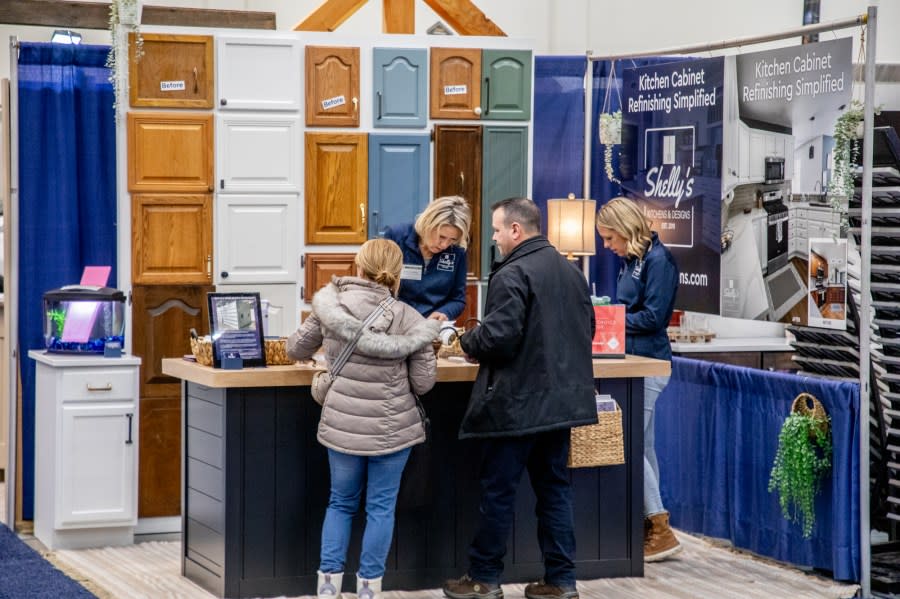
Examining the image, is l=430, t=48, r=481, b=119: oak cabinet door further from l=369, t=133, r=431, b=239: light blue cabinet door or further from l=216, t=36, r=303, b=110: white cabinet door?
l=216, t=36, r=303, b=110: white cabinet door

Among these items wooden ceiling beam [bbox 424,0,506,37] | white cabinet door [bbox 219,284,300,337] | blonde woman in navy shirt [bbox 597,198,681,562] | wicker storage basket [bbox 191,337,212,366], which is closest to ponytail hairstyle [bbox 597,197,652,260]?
blonde woman in navy shirt [bbox 597,198,681,562]

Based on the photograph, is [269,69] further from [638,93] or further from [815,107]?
[815,107]

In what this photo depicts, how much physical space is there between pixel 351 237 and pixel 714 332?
2931 millimetres

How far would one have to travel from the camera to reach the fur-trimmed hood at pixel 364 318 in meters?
4.64

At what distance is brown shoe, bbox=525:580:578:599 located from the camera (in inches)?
200

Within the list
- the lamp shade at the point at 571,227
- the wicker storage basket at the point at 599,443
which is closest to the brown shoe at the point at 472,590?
the wicker storage basket at the point at 599,443

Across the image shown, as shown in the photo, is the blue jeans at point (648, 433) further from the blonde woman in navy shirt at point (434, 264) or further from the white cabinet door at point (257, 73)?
the white cabinet door at point (257, 73)

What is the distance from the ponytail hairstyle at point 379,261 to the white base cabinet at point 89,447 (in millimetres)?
1868

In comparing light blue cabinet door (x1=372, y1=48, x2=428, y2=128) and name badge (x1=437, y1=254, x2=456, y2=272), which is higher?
light blue cabinet door (x1=372, y1=48, x2=428, y2=128)

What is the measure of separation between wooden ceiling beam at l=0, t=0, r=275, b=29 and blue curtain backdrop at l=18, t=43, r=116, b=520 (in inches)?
13.1

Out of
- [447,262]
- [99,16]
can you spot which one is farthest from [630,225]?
[99,16]

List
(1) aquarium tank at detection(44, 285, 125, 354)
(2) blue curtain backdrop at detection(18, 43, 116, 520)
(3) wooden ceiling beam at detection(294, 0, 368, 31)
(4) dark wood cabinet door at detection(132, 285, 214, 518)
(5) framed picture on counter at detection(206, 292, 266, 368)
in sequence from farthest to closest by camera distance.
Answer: (3) wooden ceiling beam at detection(294, 0, 368, 31) → (2) blue curtain backdrop at detection(18, 43, 116, 520) → (4) dark wood cabinet door at detection(132, 285, 214, 518) → (1) aquarium tank at detection(44, 285, 125, 354) → (5) framed picture on counter at detection(206, 292, 266, 368)

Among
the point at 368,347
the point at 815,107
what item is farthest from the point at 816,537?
the point at 368,347

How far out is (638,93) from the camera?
22.6 ft
